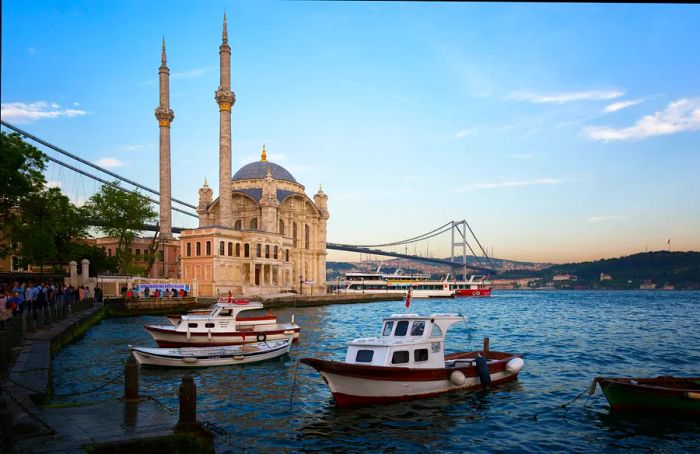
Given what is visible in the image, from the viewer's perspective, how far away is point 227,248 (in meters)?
65.3

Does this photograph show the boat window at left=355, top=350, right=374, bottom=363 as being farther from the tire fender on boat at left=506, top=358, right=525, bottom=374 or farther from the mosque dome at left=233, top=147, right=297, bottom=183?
the mosque dome at left=233, top=147, right=297, bottom=183

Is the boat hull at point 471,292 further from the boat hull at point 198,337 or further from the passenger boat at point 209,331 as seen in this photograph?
the boat hull at point 198,337

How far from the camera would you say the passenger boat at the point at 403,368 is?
15367 mm


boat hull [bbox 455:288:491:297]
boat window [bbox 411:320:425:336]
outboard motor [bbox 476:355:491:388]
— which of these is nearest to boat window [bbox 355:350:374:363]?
boat window [bbox 411:320:425:336]

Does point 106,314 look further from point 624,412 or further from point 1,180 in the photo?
point 624,412

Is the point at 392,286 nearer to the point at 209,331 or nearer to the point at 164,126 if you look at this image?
the point at 164,126

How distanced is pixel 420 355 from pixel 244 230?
2155 inches

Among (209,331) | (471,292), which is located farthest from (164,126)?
(471,292)

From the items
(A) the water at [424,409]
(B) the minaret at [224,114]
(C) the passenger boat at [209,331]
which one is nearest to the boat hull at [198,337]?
(C) the passenger boat at [209,331]

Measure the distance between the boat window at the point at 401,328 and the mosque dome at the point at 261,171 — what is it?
233 feet

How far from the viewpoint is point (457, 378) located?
Answer: 16828 mm

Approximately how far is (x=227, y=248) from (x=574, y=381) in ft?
167

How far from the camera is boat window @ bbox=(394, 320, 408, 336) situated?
675 inches

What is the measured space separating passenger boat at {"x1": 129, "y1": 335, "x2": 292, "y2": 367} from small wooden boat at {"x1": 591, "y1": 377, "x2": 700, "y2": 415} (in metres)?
12.5
